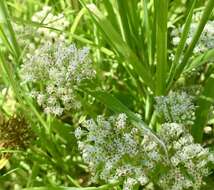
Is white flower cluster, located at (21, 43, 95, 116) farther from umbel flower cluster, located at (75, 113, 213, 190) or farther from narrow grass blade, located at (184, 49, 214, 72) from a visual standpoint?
narrow grass blade, located at (184, 49, 214, 72)

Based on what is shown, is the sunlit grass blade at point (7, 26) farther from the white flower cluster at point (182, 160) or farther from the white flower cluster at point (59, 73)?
the white flower cluster at point (182, 160)

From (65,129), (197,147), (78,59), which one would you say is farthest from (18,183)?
(197,147)

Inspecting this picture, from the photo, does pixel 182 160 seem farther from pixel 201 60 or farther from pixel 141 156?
pixel 201 60

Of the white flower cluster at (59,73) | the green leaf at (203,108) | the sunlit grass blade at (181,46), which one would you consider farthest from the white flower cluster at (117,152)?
the green leaf at (203,108)

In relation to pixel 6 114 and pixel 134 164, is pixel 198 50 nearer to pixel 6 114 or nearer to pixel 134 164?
pixel 134 164

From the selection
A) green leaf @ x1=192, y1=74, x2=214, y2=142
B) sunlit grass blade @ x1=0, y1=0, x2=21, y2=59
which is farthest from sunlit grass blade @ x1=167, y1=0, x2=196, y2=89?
sunlit grass blade @ x1=0, y1=0, x2=21, y2=59

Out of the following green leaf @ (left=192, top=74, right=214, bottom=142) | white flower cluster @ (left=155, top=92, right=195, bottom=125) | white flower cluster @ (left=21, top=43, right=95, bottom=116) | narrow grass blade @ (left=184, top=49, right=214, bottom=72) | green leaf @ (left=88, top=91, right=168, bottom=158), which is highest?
white flower cluster @ (left=21, top=43, right=95, bottom=116)

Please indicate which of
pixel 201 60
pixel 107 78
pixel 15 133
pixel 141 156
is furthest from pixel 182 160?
pixel 107 78
